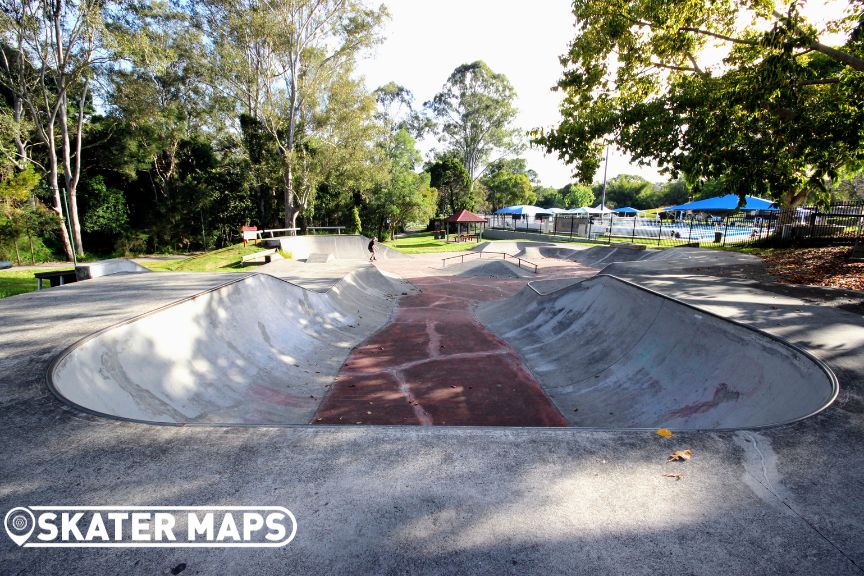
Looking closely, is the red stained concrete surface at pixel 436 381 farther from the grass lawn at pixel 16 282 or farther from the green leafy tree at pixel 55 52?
the green leafy tree at pixel 55 52

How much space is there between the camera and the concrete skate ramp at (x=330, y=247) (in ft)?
69.7

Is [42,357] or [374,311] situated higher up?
[42,357]

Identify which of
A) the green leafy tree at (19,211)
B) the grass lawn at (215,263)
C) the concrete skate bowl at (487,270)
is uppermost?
the green leafy tree at (19,211)

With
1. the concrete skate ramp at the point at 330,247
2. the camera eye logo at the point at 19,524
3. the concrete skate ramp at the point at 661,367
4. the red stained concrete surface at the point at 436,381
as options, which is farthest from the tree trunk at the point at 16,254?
the camera eye logo at the point at 19,524

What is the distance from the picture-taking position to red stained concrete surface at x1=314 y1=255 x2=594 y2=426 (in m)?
6.11

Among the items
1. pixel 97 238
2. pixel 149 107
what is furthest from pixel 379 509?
pixel 97 238

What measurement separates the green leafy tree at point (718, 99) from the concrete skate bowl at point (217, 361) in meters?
11.1

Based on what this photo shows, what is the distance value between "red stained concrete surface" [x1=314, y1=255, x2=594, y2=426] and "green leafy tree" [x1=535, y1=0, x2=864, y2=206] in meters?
8.18

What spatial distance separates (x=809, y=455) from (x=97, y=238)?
3581cm

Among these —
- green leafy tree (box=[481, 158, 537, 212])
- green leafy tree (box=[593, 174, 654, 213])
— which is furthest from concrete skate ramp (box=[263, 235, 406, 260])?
green leafy tree (box=[593, 174, 654, 213])

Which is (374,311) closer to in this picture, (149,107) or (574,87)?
(574,87)

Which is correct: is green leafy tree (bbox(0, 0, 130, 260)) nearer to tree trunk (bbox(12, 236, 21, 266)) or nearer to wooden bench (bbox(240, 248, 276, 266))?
tree trunk (bbox(12, 236, 21, 266))

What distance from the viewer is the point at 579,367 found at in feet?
25.4

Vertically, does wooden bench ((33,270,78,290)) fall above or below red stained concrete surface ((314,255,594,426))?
above
